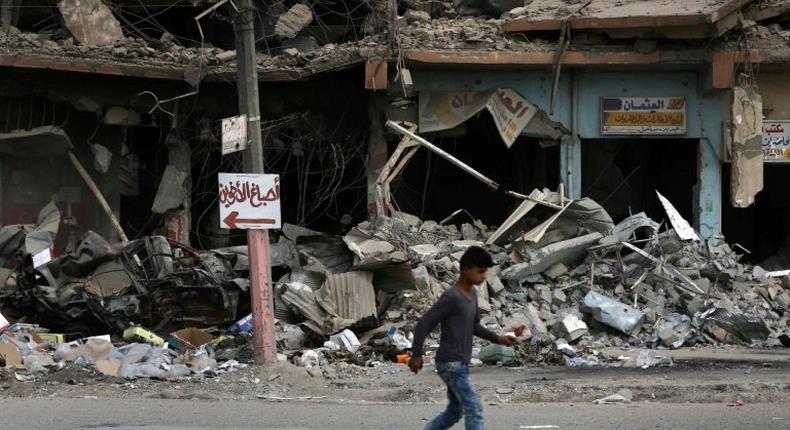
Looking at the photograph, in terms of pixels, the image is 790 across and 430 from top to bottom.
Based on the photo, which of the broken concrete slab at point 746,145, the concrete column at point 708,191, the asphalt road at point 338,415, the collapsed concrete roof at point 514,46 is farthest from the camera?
the concrete column at point 708,191

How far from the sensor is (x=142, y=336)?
1309cm

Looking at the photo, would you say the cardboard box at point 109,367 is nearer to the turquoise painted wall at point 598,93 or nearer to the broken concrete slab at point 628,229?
the broken concrete slab at point 628,229

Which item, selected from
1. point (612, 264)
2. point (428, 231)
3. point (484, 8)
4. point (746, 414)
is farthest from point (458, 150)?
point (746, 414)

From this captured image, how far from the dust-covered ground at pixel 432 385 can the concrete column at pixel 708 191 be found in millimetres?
5233

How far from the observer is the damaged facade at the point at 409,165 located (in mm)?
13898

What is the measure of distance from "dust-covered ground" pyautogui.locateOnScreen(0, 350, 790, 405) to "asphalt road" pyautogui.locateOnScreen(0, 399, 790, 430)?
0.38 meters

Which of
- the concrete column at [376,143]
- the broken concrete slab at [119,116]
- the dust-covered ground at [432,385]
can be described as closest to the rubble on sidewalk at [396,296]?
the dust-covered ground at [432,385]

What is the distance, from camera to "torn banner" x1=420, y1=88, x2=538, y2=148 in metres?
16.8

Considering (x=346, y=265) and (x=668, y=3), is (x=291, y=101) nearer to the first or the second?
(x=346, y=265)

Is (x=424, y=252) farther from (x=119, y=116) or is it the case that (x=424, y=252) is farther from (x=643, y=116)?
(x=119, y=116)

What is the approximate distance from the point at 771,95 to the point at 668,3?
2215mm

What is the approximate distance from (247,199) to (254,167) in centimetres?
36

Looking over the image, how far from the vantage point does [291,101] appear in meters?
17.5

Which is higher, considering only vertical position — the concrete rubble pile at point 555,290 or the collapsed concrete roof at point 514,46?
the collapsed concrete roof at point 514,46
